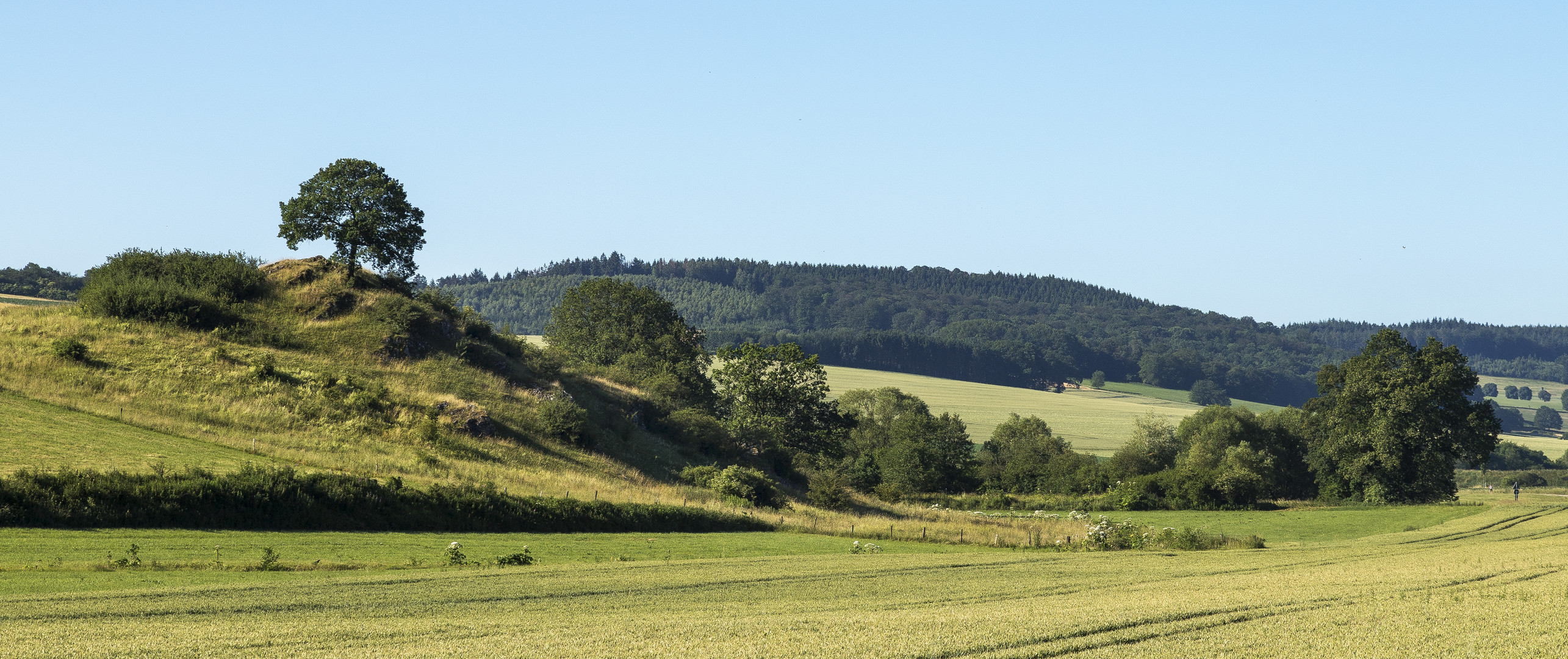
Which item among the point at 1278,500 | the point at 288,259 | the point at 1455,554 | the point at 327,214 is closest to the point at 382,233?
the point at 327,214

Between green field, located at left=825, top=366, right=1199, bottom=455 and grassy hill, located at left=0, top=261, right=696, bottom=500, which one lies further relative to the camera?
green field, located at left=825, top=366, right=1199, bottom=455

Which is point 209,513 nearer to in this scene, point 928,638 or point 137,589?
point 137,589

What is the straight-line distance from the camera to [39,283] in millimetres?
123375

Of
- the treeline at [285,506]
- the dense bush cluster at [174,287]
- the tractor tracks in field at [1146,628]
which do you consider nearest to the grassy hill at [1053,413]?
the dense bush cluster at [174,287]

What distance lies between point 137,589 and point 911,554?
25.6 m

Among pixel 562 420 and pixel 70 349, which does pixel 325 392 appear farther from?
pixel 562 420

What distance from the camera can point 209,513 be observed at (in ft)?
118

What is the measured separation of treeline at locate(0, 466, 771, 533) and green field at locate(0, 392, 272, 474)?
234 centimetres

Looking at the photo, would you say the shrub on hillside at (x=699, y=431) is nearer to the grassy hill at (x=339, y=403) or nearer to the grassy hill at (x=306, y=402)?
the grassy hill at (x=339, y=403)

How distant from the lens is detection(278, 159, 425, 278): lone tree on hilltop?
7069 cm

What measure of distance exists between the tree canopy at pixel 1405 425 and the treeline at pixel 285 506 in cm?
6378

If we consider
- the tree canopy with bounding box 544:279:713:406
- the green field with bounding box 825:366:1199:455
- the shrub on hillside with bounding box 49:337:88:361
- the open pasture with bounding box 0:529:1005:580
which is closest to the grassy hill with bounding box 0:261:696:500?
the shrub on hillside with bounding box 49:337:88:361

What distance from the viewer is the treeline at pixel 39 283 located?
115562 mm

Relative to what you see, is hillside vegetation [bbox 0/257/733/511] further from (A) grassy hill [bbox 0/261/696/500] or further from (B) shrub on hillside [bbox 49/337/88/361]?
(B) shrub on hillside [bbox 49/337/88/361]
